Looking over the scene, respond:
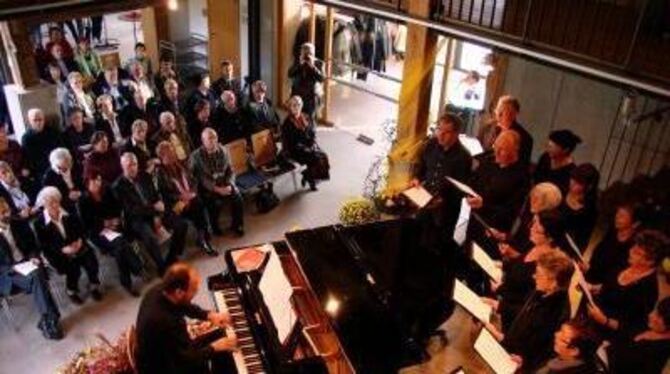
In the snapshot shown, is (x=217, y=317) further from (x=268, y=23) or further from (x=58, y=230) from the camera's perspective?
(x=268, y=23)

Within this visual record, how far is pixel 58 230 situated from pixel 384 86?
696 cm

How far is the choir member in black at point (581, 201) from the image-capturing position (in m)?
5.17

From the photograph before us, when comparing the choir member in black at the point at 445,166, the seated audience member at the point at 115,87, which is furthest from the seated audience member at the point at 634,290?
the seated audience member at the point at 115,87

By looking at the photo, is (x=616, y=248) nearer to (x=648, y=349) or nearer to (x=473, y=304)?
(x=648, y=349)

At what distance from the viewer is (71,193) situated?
666cm

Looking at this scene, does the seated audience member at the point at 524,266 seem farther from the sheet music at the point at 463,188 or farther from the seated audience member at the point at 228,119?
the seated audience member at the point at 228,119

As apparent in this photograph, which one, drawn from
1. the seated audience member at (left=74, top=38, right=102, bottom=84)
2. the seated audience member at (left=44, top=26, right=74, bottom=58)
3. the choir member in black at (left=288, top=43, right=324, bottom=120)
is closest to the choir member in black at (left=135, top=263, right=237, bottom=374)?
the choir member in black at (left=288, top=43, right=324, bottom=120)

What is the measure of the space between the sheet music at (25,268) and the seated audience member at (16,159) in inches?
58.5

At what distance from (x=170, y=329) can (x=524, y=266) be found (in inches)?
101

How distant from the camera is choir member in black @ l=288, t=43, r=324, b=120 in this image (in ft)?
29.9

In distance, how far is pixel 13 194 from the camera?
646 cm

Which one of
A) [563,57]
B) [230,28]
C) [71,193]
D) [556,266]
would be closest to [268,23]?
[230,28]

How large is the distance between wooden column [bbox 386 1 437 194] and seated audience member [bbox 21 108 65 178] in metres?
3.88

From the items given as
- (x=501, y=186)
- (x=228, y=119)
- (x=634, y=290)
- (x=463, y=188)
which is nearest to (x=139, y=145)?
(x=228, y=119)
